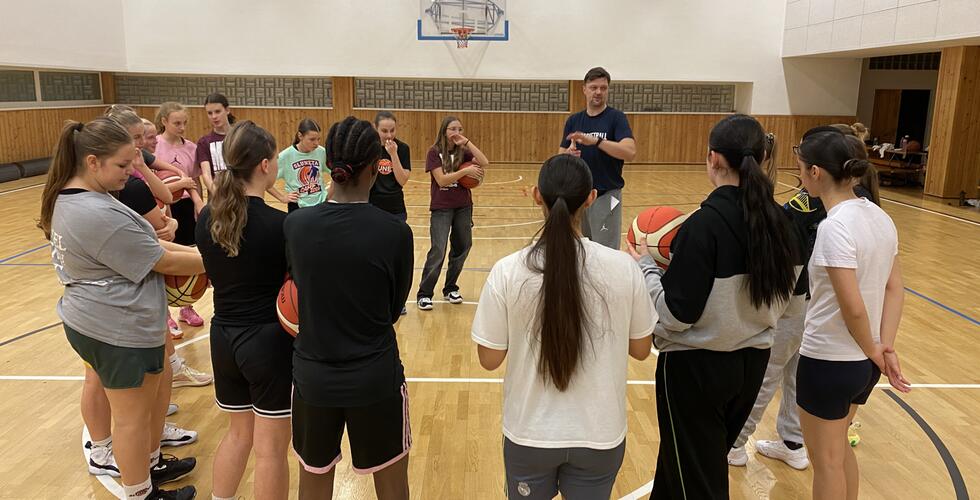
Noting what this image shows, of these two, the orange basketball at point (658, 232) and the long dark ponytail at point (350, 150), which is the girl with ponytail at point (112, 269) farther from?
the orange basketball at point (658, 232)

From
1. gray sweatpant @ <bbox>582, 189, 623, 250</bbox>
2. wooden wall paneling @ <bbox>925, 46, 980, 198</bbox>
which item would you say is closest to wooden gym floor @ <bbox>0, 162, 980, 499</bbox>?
gray sweatpant @ <bbox>582, 189, 623, 250</bbox>

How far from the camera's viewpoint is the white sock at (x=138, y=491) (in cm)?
291

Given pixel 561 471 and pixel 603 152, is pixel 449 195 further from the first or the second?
pixel 561 471

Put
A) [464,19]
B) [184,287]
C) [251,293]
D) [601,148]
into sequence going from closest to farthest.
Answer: [251,293] → [184,287] → [601,148] → [464,19]

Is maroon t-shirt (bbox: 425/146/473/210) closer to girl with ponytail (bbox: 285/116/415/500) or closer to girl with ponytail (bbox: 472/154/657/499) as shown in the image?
girl with ponytail (bbox: 285/116/415/500)

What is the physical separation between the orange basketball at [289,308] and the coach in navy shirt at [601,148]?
10.7ft

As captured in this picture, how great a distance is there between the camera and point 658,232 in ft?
8.93

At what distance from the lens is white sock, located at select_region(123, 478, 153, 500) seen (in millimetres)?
2912

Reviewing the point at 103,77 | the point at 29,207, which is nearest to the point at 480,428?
the point at 29,207

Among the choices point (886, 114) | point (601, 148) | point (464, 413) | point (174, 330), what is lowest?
point (464, 413)

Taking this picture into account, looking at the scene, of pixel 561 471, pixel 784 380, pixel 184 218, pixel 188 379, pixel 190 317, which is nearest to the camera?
pixel 561 471

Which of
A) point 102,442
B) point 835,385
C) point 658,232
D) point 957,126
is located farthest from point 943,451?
point 957,126

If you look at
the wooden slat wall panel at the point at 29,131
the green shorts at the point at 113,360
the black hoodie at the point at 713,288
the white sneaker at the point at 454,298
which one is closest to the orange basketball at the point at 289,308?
the green shorts at the point at 113,360

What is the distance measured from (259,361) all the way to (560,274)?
128 centimetres
